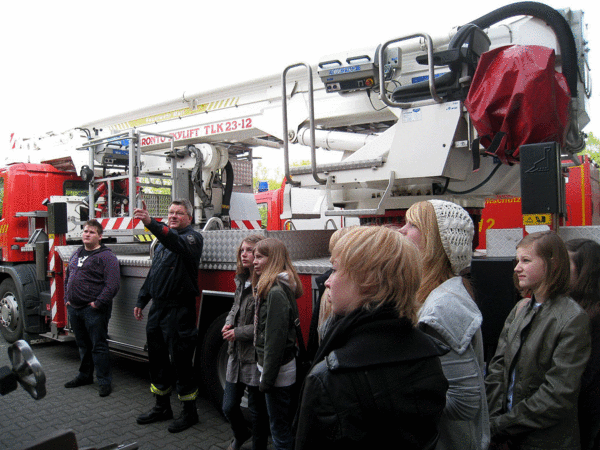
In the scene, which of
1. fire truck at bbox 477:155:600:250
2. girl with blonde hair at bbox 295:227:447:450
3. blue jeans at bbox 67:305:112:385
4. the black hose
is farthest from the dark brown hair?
fire truck at bbox 477:155:600:250

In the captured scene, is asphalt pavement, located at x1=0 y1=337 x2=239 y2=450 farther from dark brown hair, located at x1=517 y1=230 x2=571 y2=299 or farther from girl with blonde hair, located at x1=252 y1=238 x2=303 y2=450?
dark brown hair, located at x1=517 y1=230 x2=571 y2=299

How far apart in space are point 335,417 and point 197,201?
6285mm

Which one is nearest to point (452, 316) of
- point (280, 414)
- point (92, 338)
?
A: point (280, 414)

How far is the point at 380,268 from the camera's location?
1319 mm

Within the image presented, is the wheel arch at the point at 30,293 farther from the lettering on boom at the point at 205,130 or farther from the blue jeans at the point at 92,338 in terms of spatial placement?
the lettering on boom at the point at 205,130

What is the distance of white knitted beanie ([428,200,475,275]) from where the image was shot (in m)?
1.76

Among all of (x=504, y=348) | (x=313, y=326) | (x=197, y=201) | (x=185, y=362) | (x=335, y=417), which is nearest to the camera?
(x=335, y=417)

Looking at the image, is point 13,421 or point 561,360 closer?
point 561,360

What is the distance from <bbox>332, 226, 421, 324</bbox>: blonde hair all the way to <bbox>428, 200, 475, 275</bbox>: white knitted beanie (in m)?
0.45

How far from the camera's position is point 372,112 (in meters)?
4.91

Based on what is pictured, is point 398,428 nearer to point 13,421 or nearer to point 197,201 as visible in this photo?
point 13,421

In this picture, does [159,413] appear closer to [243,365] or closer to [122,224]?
[243,365]

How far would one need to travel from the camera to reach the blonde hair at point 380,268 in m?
1.31

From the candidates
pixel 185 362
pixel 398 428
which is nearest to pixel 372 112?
pixel 185 362
